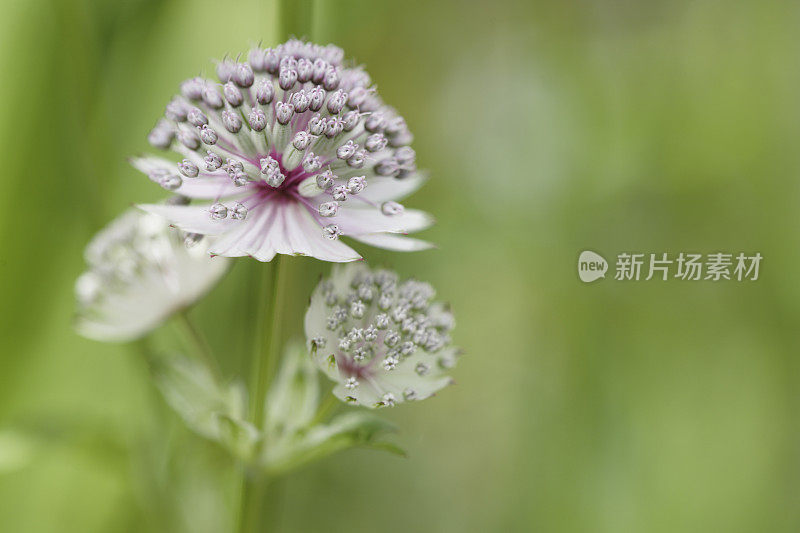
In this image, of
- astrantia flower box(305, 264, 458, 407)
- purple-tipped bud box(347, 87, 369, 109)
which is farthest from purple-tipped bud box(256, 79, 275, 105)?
astrantia flower box(305, 264, 458, 407)

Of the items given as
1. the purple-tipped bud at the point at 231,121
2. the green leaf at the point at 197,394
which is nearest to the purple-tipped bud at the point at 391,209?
the purple-tipped bud at the point at 231,121

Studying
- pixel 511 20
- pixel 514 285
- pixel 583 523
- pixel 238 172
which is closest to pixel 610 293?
pixel 514 285

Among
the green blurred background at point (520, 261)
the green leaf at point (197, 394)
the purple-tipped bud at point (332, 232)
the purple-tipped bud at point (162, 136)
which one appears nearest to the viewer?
the purple-tipped bud at point (332, 232)

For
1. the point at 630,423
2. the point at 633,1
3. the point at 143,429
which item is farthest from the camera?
the point at 633,1

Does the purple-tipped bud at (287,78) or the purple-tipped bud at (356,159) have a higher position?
the purple-tipped bud at (287,78)

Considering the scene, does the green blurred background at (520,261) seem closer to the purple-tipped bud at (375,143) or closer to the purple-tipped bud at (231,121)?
the purple-tipped bud at (231,121)

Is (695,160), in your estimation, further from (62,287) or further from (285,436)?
(62,287)
